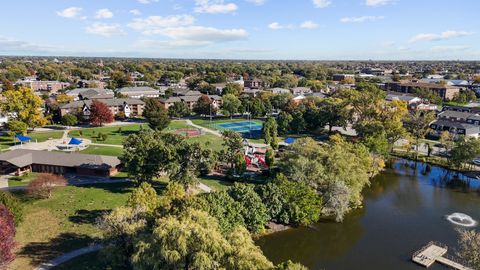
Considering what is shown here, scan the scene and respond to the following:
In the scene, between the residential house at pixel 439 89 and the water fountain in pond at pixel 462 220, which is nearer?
the water fountain in pond at pixel 462 220

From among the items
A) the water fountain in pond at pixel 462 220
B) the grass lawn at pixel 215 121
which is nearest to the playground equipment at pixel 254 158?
the water fountain in pond at pixel 462 220

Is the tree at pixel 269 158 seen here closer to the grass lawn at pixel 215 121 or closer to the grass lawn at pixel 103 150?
the grass lawn at pixel 103 150

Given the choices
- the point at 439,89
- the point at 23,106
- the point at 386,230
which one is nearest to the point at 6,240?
the point at 386,230

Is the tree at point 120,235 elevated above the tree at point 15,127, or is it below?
below

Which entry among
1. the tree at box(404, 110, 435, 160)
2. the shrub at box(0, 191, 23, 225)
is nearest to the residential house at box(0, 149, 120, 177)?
the shrub at box(0, 191, 23, 225)

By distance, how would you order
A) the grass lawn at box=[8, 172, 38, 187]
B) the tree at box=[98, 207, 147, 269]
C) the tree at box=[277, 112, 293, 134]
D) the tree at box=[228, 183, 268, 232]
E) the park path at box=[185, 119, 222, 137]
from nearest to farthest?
the tree at box=[98, 207, 147, 269], the tree at box=[228, 183, 268, 232], the grass lawn at box=[8, 172, 38, 187], the tree at box=[277, 112, 293, 134], the park path at box=[185, 119, 222, 137]

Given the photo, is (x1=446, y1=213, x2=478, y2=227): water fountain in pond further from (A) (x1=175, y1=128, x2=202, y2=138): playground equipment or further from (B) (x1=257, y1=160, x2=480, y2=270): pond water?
(A) (x1=175, y1=128, x2=202, y2=138): playground equipment

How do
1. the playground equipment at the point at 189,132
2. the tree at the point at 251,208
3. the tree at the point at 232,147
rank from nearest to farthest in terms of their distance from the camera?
the tree at the point at 251,208 < the tree at the point at 232,147 < the playground equipment at the point at 189,132
